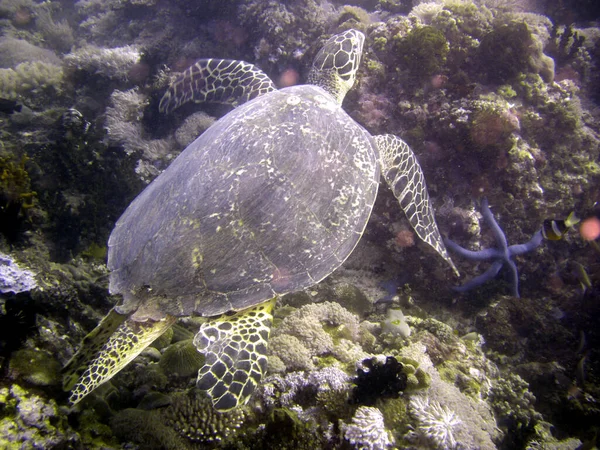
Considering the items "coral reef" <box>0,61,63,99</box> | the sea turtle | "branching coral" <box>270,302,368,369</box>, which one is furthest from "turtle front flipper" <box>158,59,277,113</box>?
"branching coral" <box>270,302,368,369</box>

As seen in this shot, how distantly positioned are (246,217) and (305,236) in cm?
60

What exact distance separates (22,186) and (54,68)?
5116mm

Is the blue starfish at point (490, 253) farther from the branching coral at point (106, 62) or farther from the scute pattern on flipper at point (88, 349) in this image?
the branching coral at point (106, 62)

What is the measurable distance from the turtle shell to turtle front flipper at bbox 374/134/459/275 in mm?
616

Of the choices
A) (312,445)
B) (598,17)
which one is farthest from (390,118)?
(598,17)

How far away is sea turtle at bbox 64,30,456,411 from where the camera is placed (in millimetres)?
2453

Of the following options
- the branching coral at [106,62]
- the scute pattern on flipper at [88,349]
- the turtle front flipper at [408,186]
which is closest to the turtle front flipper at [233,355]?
the scute pattern on flipper at [88,349]

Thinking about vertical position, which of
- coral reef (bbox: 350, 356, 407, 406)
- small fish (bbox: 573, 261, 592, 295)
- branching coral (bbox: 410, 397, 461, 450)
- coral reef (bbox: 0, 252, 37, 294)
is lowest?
small fish (bbox: 573, 261, 592, 295)

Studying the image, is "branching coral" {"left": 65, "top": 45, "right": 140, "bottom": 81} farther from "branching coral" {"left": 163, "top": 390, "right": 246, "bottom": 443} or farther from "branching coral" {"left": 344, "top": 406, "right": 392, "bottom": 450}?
"branching coral" {"left": 344, "top": 406, "right": 392, "bottom": 450}

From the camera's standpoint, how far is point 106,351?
7.68 ft

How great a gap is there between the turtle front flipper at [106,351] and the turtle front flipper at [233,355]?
1.43 ft

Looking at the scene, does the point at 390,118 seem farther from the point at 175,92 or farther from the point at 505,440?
the point at 505,440

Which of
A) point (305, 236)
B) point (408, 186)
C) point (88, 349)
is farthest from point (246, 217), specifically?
point (408, 186)

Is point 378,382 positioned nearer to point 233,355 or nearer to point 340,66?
point 233,355
